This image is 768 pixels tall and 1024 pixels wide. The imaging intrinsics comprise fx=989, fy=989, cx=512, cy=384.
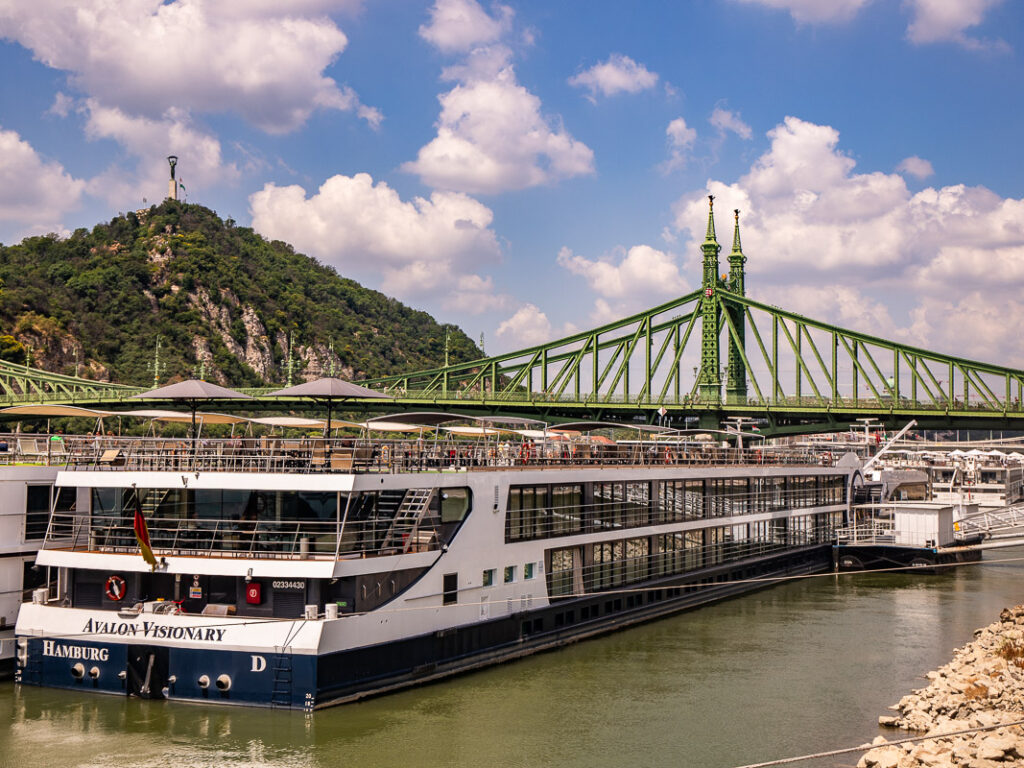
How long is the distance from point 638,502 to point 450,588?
8944mm

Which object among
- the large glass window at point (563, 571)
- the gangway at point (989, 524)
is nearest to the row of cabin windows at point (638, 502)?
the large glass window at point (563, 571)

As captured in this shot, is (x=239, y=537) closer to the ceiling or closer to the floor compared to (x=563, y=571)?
closer to the ceiling

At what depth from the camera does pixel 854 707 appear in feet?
68.6

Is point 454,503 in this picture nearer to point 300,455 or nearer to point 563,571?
point 300,455

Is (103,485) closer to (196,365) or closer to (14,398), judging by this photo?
(14,398)

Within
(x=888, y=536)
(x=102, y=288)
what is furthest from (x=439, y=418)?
(x=102, y=288)

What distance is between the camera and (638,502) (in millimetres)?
28859

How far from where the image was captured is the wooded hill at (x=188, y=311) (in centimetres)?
10988

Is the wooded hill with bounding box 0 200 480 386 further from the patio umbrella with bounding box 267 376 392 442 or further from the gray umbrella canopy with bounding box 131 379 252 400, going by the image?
the patio umbrella with bounding box 267 376 392 442

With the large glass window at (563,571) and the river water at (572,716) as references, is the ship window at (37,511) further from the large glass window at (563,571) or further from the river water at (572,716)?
the large glass window at (563,571)

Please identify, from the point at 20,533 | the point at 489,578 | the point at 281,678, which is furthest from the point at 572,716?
the point at 20,533

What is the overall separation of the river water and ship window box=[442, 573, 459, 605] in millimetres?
1690

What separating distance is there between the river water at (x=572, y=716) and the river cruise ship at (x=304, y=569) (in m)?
0.50

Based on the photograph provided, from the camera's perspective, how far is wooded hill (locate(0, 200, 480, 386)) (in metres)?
110
